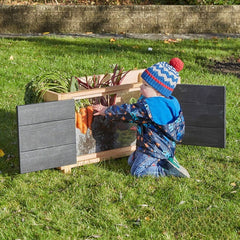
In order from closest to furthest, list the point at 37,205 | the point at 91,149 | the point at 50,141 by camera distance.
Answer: the point at 37,205
the point at 50,141
the point at 91,149

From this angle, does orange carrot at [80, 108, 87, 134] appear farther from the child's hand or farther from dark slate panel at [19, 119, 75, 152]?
dark slate panel at [19, 119, 75, 152]

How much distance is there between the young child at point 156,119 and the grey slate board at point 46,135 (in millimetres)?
402

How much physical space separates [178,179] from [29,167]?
1.33 m

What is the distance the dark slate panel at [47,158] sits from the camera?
420 centimetres

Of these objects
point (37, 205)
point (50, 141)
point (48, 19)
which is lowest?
point (37, 205)

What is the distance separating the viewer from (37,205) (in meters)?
3.99

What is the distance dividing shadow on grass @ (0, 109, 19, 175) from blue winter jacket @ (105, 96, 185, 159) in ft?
3.58

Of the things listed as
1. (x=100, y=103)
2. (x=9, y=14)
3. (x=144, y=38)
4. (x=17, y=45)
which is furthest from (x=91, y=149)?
(x=9, y=14)

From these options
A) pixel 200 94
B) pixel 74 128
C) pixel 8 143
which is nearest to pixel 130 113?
pixel 74 128

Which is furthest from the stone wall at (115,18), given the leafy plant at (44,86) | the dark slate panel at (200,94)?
the leafy plant at (44,86)

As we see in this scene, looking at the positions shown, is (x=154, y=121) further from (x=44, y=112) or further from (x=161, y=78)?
(x=44, y=112)

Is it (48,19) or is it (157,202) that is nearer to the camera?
(157,202)

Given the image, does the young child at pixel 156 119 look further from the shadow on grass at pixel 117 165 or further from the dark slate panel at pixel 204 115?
the dark slate panel at pixel 204 115

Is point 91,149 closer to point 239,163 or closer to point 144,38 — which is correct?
point 239,163
